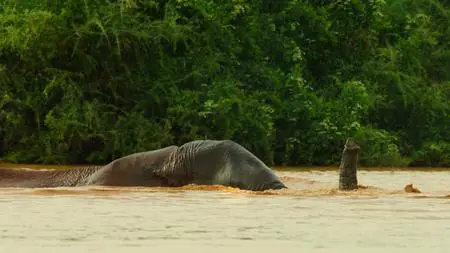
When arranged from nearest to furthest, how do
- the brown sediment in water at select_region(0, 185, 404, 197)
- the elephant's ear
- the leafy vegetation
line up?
the brown sediment in water at select_region(0, 185, 404, 197), the elephant's ear, the leafy vegetation

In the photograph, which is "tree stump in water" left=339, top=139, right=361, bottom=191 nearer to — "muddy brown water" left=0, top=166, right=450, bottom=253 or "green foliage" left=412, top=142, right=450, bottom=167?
"muddy brown water" left=0, top=166, right=450, bottom=253

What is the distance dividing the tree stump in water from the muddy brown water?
127mm

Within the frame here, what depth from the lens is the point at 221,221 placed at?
236 inches

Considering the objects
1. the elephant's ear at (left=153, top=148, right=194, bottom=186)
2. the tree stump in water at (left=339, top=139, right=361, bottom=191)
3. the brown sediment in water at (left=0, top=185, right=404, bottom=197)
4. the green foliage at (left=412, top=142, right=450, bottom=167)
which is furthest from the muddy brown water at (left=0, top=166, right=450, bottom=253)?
the green foliage at (left=412, top=142, right=450, bottom=167)

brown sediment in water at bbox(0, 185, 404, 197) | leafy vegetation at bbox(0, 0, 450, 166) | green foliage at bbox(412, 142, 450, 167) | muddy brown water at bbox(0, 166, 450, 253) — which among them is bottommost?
muddy brown water at bbox(0, 166, 450, 253)

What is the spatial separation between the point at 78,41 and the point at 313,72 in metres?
5.86

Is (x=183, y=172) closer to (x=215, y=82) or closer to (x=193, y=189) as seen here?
(x=193, y=189)

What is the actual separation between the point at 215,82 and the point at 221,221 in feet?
41.4

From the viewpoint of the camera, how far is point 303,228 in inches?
220

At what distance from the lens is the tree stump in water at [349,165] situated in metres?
9.09

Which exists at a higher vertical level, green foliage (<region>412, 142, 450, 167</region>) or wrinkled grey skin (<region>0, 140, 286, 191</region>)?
green foliage (<region>412, 142, 450, 167</region>)

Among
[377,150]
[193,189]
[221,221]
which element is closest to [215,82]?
[377,150]

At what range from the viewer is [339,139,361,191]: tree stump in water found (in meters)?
9.09

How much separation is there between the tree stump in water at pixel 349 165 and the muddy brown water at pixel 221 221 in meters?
0.13
